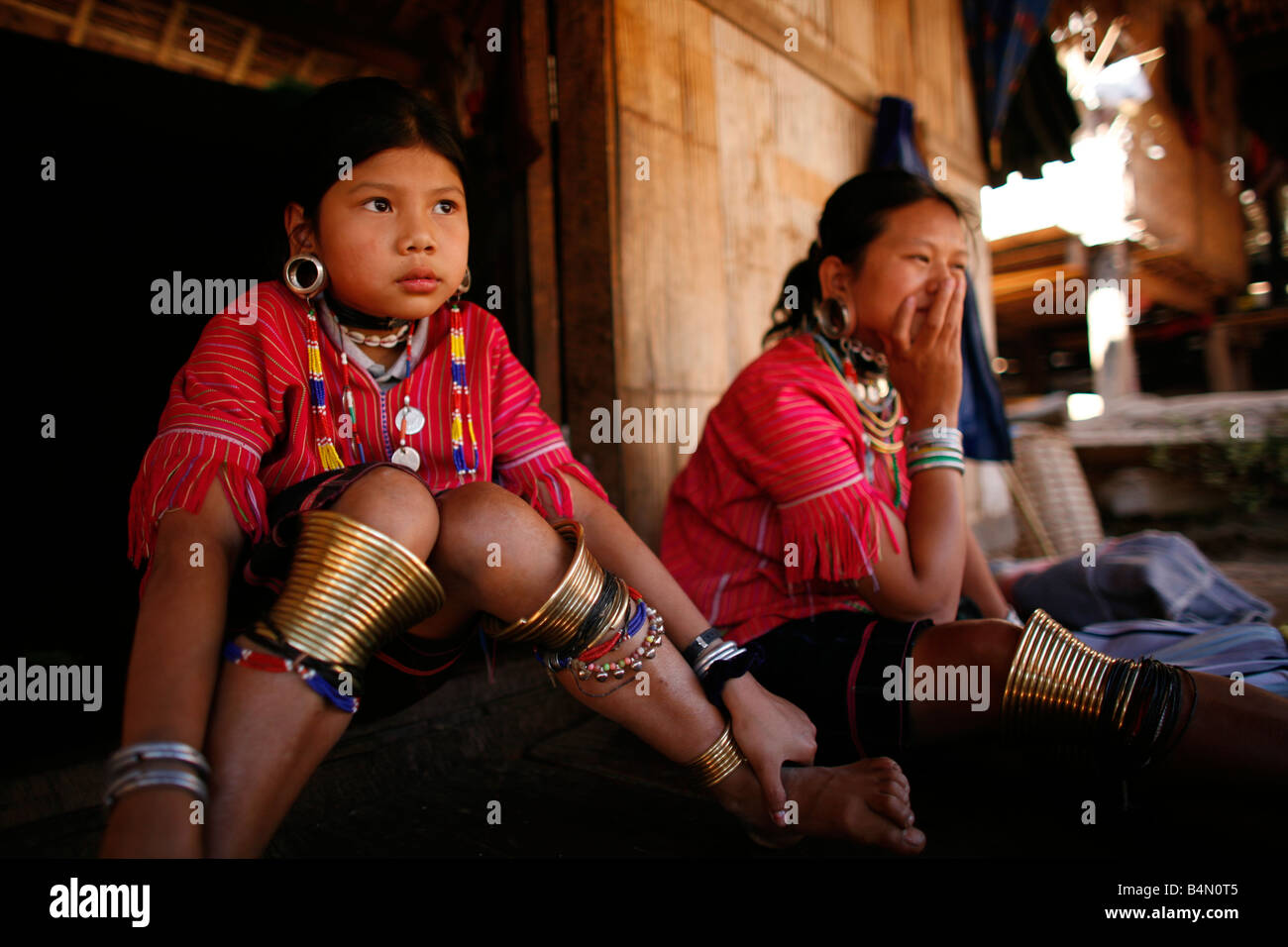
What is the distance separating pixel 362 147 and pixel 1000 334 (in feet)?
41.6

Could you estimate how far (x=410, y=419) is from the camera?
1.40m

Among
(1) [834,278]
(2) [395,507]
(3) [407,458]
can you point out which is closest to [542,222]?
(1) [834,278]

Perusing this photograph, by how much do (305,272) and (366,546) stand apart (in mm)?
585

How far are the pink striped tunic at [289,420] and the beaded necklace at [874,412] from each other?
2.21ft

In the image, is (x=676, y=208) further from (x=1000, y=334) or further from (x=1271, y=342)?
(x=1271, y=342)

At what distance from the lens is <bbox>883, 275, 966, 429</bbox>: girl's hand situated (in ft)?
5.57

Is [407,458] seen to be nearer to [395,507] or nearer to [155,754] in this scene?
[395,507]

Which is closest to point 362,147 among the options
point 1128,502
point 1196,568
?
point 1196,568

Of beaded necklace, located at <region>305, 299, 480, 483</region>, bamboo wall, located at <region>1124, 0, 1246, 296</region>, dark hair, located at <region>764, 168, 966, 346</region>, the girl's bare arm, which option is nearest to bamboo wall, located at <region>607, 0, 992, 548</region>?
dark hair, located at <region>764, 168, 966, 346</region>

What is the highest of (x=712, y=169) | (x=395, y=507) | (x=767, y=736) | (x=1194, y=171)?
(x=1194, y=171)

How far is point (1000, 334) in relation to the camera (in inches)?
485

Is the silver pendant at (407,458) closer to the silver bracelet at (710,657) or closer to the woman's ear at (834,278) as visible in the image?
the silver bracelet at (710,657)

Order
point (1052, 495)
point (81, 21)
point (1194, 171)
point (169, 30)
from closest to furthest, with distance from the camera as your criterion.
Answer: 1. point (81, 21)
2. point (169, 30)
3. point (1052, 495)
4. point (1194, 171)

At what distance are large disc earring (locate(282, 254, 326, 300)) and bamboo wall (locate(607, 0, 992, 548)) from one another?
4.26 feet
